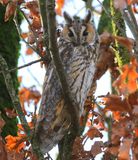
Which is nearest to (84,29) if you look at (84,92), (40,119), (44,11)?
(84,92)

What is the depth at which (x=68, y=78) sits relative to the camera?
10.2ft

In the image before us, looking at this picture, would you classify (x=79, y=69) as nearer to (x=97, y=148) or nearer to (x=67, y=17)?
(x=67, y=17)

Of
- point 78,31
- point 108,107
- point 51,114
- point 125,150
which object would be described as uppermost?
point 78,31

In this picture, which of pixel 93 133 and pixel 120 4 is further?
pixel 93 133

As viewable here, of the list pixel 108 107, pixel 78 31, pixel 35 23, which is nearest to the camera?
pixel 108 107

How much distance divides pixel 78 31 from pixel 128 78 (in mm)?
1777

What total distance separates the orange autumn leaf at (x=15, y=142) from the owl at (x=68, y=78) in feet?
0.46

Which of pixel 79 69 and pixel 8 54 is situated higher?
pixel 8 54

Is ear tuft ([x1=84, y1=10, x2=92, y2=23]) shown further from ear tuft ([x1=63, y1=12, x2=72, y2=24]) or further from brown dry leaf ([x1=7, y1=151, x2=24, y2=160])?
brown dry leaf ([x1=7, y1=151, x2=24, y2=160])

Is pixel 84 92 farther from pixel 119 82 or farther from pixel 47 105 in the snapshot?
pixel 119 82

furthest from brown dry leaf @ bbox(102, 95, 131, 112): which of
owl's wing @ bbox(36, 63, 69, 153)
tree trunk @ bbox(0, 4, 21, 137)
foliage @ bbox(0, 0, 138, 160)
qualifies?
tree trunk @ bbox(0, 4, 21, 137)

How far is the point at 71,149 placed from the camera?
8.21ft

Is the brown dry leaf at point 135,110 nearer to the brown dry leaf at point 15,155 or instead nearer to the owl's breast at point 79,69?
the brown dry leaf at point 15,155

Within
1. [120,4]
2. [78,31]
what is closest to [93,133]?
[120,4]
